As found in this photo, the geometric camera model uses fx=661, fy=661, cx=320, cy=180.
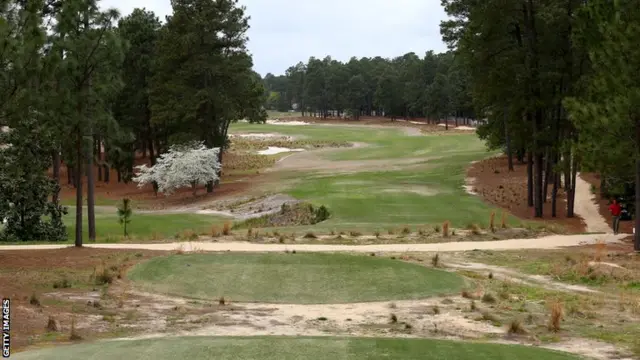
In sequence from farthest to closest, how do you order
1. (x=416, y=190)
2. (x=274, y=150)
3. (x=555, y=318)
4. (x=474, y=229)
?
1. (x=274, y=150)
2. (x=416, y=190)
3. (x=474, y=229)
4. (x=555, y=318)

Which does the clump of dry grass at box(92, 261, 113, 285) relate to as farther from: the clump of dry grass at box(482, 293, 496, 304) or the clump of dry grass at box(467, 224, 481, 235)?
the clump of dry grass at box(467, 224, 481, 235)

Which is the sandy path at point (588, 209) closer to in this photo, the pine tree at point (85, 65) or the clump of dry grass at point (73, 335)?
the pine tree at point (85, 65)

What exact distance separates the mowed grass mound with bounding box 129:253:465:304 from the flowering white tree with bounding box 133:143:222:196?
3201cm

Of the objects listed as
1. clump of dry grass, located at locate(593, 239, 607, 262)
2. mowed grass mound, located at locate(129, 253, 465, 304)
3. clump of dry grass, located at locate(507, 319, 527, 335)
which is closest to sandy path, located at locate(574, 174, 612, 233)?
clump of dry grass, located at locate(593, 239, 607, 262)

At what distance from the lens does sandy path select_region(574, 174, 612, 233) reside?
36931 millimetres

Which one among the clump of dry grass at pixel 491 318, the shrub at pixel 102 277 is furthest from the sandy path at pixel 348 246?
the clump of dry grass at pixel 491 318

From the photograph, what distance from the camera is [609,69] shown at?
26.7 meters

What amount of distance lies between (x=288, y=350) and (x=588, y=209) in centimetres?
3508

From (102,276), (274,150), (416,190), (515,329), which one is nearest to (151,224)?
(416,190)

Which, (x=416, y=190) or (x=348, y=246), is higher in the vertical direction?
(x=416, y=190)

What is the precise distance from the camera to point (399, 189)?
48312 millimetres

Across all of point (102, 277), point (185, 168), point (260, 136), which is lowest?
point (102, 277)

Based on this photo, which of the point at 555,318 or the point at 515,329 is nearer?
the point at 515,329

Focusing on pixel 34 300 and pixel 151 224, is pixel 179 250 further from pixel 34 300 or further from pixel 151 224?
pixel 151 224
